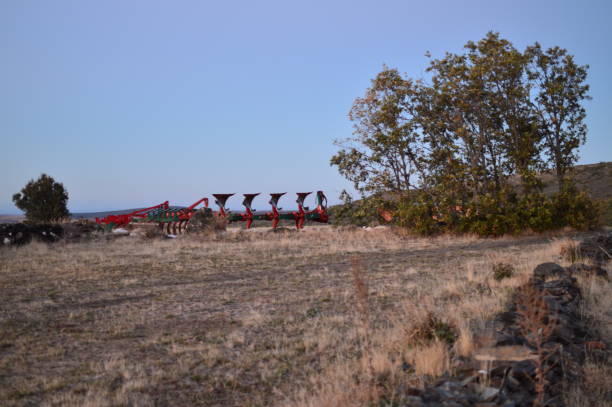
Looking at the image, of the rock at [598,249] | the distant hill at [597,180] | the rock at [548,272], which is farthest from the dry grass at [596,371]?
the distant hill at [597,180]

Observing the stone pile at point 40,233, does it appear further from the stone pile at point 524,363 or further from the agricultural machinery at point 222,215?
the stone pile at point 524,363

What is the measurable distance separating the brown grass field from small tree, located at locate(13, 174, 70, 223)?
25.1 metres

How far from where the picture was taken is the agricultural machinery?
2450 centimetres

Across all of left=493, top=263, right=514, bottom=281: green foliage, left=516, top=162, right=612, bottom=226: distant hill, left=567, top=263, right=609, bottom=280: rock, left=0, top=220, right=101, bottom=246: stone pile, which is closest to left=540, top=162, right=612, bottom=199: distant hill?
left=516, top=162, right=612, bottom=226: distant hill

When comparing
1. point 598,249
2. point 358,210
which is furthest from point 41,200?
point 598,249

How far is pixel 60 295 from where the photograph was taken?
358 inches

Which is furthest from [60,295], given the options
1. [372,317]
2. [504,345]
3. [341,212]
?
[341,212]

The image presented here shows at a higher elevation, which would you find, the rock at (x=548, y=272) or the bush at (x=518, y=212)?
the bush at (x=518, y=212)

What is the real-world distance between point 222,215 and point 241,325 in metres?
17.6

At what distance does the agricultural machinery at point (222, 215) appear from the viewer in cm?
2450

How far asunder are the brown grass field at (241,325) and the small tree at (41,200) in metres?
25.1

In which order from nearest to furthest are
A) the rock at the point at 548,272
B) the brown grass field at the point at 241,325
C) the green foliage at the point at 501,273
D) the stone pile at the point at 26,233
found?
the brown grass field at the point at 241,325 < the rock at the point at 548,272 < the green foliage at the point at 501,273 < the stone pile at the point at 26,233

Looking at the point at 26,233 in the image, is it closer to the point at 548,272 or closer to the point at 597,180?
the point at 548,272

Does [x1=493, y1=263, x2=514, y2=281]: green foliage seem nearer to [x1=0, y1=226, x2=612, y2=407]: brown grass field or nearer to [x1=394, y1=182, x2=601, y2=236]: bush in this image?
[x1=0, y1=226, x2=612, y2=407]: brown grass field
